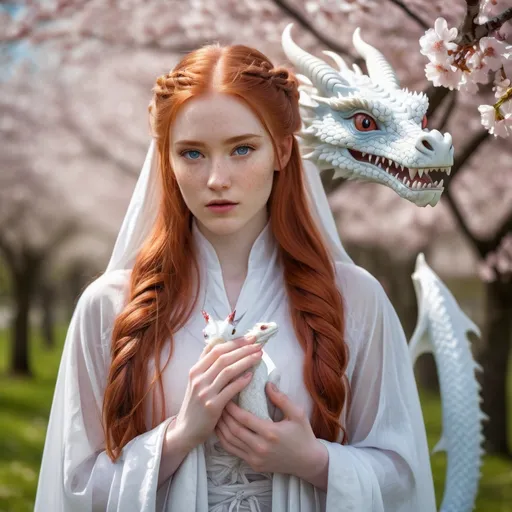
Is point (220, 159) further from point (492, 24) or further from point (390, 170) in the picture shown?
point (492, 24)

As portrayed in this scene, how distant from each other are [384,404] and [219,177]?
2.76 ft

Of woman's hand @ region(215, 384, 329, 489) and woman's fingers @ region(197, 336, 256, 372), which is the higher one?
woman's fingers @ region(197, 336, 256, 372)

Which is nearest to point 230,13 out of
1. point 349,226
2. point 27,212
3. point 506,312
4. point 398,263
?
point 506,312

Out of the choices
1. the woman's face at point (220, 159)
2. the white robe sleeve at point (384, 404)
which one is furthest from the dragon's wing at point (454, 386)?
the woman's face at point (220, 159)

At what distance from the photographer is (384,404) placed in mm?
2615

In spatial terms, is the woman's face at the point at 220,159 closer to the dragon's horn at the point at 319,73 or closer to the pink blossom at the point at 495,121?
the dragon's horn at the point at 319,73

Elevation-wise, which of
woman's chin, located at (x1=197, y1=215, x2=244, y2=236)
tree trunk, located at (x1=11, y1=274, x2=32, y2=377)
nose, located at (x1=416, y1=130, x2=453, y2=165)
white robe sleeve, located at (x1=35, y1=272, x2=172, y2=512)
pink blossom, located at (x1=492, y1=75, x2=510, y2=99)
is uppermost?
pink blossom, located at (x1=492, y1=75, x2=510, y2=99)

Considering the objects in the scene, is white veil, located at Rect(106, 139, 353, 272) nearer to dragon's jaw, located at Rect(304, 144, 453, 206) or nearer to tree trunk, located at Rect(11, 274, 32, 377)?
dragon's jaw, located at Rect(304, 144, 453, 206)

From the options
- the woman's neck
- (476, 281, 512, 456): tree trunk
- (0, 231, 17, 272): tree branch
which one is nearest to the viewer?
the woman's neck

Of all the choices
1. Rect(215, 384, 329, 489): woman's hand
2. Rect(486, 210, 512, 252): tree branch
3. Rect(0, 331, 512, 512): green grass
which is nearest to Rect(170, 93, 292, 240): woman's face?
Rect(215, 384, 329, 489): woman's hand

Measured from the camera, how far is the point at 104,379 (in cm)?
265

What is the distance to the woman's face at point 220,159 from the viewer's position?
2426mm

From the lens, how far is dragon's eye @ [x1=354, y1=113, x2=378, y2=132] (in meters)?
2.59

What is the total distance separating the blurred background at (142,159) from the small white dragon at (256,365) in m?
1.57
